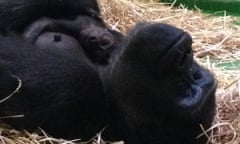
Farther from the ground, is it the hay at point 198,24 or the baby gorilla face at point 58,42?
the baby gorilla face at point 58,42

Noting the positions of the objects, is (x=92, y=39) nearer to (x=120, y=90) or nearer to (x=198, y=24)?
(x=120, y=90)

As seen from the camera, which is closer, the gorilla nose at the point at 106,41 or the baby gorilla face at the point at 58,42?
the baby gorilla face at the point at 58,42

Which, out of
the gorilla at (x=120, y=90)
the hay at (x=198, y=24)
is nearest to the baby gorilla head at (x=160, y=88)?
the gorilla at (x=120, y=90)

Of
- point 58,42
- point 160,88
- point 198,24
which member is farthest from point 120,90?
point 198,24

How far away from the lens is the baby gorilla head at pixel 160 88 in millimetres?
1368

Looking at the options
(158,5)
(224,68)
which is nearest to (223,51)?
(224,68)

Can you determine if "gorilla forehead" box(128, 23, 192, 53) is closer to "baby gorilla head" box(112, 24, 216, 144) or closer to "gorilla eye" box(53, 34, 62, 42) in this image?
"baby gorilla head" box(112, 24, 216, 144)

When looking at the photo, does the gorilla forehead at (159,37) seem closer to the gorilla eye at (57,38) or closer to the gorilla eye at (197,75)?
the gorilla eye at (197,75)

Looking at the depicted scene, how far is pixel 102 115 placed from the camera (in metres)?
1.47

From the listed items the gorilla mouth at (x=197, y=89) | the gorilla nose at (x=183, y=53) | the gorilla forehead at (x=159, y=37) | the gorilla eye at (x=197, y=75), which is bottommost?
the gorilla mouth at (x=197, y=89)

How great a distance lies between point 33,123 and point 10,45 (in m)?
0.17

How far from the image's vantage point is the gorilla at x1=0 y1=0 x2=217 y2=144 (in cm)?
138

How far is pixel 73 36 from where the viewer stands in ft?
5.77

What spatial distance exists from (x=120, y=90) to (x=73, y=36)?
1.23ft
